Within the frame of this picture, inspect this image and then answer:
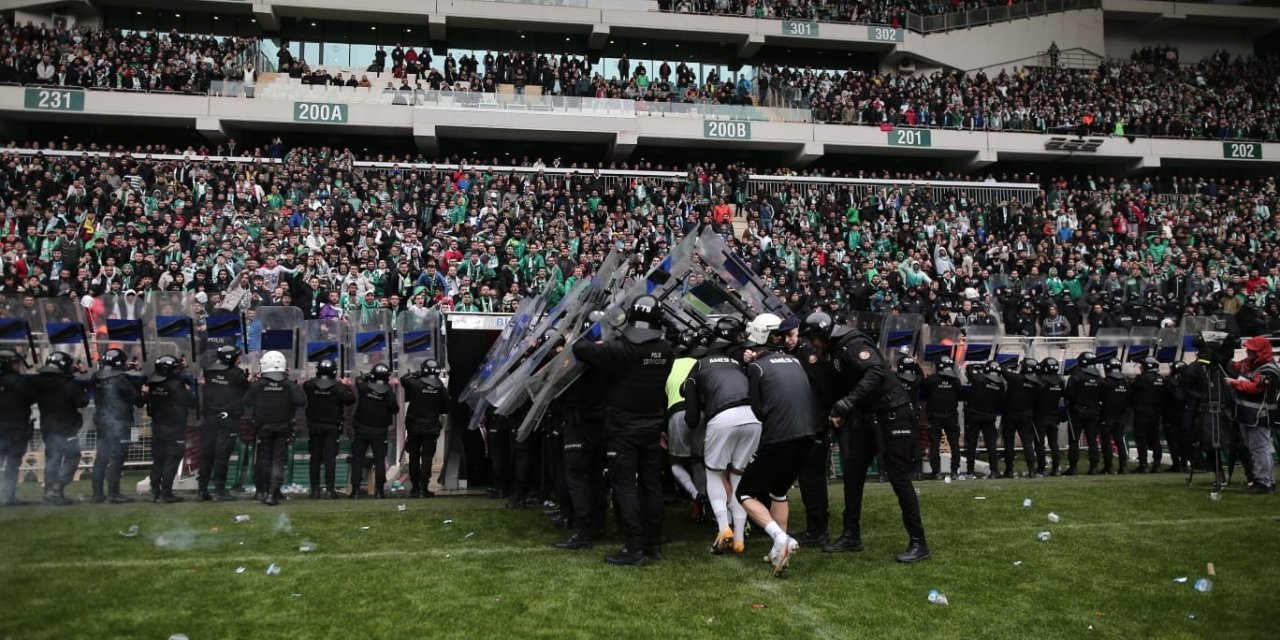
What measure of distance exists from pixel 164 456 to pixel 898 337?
10.7 meters

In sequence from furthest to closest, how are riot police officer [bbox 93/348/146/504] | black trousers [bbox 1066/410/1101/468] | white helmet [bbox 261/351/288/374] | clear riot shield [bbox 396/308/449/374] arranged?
1. black trousers [bbox 1066/410/1101/468]
2. clear riot shield [bbox 396/308/449/374]
3. white helmet [bbox 261/351/288/374]
4. riot police officer [bbox 93/348/146/504]

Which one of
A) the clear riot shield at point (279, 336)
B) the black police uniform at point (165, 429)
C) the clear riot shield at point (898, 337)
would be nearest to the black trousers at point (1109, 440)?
the clear riot shield at point (898, 337)

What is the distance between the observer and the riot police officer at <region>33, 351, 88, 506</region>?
9.80 m

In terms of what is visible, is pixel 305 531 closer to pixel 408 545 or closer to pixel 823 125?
pixel 408 545

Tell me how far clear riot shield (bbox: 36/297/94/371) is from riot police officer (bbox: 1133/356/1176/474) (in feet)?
47.6

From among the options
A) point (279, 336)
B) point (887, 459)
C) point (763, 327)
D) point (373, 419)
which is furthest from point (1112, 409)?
point (279, 336)

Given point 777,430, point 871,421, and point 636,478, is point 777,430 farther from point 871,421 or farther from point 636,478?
point 636,478

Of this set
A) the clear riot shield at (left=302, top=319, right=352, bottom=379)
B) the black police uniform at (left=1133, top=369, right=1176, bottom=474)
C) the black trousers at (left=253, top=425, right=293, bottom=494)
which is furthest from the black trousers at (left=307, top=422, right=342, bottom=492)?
the black police uniform at (left=1133, top=369, right=1176, bottom=474)

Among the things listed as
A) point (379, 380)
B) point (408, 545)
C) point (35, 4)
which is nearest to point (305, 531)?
point (408, 545)

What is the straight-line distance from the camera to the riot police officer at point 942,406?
12703 millimetres

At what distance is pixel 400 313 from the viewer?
1223 centimetres

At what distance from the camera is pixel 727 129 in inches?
1287

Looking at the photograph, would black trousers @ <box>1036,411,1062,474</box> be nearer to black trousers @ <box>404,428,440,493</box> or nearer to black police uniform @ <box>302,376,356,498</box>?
black trousers @ <box>404,428,440,493</box>

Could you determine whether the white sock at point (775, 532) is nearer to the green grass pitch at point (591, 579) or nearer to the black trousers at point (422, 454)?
the green grass pitch at point (591, 579)
